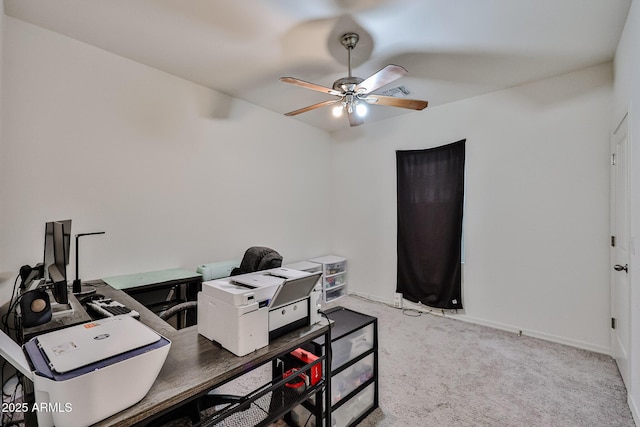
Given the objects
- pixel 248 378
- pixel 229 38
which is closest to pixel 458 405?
pixel 248 378

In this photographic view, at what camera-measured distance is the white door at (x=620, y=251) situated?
2176 mm

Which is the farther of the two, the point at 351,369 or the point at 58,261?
the point at 351,369

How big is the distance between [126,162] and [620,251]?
441cm

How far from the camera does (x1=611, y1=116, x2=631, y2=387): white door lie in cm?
218

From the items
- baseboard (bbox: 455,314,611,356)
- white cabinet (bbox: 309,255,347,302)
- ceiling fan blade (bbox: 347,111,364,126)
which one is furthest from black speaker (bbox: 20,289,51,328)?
baseboard (bbox: 455,314,611,356)

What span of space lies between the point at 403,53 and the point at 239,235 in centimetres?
267

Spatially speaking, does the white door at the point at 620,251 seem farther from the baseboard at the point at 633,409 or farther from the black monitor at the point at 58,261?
the black monitor at the point at 58,261

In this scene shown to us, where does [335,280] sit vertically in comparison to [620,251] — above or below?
below

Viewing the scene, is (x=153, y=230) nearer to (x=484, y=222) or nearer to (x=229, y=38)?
(x=229, y=38)

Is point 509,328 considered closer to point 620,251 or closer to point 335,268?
point 620,251

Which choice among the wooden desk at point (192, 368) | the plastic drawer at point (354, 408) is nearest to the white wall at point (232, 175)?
the wooden desk at point (192, 368)

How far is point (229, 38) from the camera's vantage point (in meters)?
2.35

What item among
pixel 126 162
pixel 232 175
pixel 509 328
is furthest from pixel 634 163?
pixel 126 162

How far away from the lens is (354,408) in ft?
6.10
